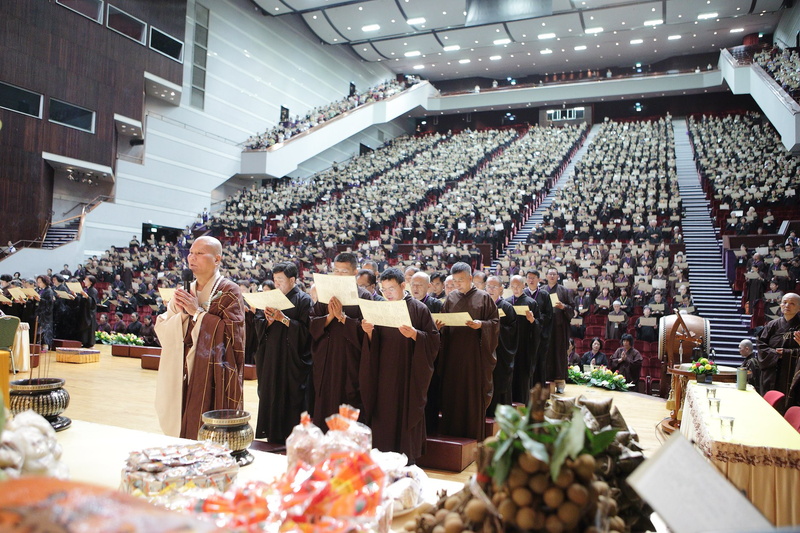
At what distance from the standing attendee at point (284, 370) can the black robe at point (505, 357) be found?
198 cm

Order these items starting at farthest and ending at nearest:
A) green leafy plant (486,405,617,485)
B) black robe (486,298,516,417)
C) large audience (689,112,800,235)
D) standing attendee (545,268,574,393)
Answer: large audience (689,112,800,235) < standing attendee (545,268,574,393) < black robe (486,298,516,417) < green leafy plant (486,405,617,485)

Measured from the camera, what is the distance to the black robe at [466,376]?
475cm

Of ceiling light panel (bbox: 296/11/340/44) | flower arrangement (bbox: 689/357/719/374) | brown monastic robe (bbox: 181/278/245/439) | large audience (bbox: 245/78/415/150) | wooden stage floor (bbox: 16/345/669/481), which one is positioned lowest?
wooden stage floor (bbox: 16/345/669/481)

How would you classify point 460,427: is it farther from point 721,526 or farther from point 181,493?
point 721,526

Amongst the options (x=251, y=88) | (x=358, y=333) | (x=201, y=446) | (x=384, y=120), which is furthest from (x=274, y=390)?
(x=384, y=120)

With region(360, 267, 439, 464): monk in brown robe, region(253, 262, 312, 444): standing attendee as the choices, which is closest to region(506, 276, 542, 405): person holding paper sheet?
region(360, 267, 439, 464): monk in brown robe

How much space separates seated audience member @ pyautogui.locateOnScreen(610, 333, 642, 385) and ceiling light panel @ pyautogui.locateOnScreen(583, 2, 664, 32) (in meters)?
19.9

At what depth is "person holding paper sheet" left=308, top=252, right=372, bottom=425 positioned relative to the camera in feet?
13.7

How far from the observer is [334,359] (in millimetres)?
4207

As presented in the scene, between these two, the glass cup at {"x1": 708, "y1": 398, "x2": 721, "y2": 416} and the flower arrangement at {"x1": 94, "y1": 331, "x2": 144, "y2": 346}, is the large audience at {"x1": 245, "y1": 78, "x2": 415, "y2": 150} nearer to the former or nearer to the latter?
the flower arrangement at {"x1": 94, "y1": 331, "x2": 144, "y2": 346}

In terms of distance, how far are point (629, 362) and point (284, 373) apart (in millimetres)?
6134

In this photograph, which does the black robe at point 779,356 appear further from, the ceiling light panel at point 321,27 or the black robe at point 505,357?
the ceiling light panel at point 321,27

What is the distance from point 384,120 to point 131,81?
47.5ft

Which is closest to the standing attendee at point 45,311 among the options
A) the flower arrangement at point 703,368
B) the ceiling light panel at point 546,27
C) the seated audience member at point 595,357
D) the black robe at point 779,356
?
the seated audience member at point 595,357
